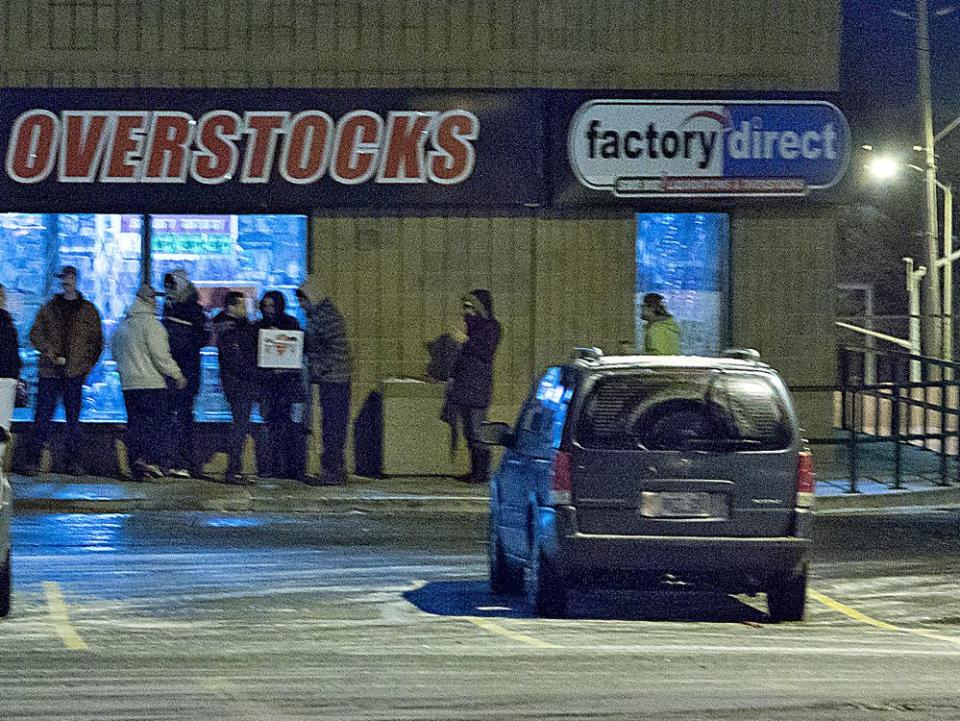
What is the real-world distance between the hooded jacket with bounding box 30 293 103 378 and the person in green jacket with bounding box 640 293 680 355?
551 cm

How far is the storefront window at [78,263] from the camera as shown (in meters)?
21.6

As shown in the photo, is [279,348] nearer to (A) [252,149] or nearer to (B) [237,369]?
(B) [237,369]

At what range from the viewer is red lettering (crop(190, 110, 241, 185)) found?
2150cm

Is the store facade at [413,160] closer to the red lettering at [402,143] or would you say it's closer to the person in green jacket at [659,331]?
the red lettering at [402,143]

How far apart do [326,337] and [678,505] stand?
913 cm

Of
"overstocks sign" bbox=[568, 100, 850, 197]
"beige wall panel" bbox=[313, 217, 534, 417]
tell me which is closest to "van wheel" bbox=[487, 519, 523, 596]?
"beige wall panel" bbox=[313, 217, 534, 417]

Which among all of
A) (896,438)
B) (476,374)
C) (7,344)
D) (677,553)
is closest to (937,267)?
(896,438)

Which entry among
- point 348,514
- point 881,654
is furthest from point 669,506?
point 348,514

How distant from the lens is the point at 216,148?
2153cm

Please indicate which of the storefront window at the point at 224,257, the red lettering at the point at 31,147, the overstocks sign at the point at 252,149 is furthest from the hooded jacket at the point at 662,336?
the red lettering at the point at 31,147

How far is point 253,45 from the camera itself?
2148cm

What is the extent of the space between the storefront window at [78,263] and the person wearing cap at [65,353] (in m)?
0.94

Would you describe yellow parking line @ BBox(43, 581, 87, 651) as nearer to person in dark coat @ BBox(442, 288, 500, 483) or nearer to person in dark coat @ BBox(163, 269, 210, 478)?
person in dark coat @ BBox(163, 269, 210, 478)

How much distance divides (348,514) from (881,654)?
30.2ft
